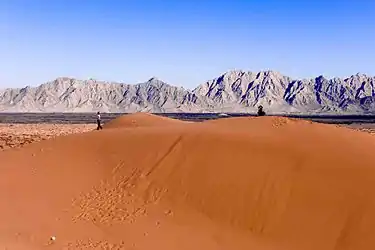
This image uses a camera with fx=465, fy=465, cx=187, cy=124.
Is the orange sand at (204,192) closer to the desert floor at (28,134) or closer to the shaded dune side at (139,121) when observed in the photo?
the shaded dune side at (139,121)

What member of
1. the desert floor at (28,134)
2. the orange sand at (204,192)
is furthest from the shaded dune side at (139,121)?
the desert floor at (28,134)

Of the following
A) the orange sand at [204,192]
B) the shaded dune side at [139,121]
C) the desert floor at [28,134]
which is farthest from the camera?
the desert floor at [28,134]

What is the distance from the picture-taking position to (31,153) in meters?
21.9

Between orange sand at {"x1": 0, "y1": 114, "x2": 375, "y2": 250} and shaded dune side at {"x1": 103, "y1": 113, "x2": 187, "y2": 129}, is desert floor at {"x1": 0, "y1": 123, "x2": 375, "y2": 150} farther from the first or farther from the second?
orange sand at {"x1": 0, "y1": 114, "x2": 375, "y2": 250}

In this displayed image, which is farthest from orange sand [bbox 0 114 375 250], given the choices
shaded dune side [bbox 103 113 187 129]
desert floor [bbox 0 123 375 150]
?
desert floor [bbox 0 123 375 150]

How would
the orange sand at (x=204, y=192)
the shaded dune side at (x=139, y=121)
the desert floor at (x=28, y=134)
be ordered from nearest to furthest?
the orange sand at (x=204, y=192), the shaded dune side at (x=139, y=121), the desert floor at (x=28, y=134)

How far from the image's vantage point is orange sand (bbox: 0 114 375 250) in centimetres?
1281

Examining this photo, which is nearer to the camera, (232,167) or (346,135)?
(232,167)

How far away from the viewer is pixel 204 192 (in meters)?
15.1

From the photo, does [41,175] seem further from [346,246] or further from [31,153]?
[346,246]

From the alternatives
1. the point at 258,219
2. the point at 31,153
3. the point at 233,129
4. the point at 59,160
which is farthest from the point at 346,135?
the point at 31,153

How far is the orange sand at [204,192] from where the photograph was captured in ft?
42.0

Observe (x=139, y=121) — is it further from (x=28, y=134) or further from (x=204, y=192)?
(x=28, y=134)

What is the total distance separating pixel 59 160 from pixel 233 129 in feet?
25.1
